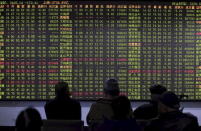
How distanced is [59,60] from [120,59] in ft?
2.28

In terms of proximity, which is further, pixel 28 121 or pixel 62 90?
pixel 62 90

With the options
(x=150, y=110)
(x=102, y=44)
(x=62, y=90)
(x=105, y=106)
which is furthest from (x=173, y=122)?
(x=102, y=44)

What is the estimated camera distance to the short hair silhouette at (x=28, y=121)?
1.74m

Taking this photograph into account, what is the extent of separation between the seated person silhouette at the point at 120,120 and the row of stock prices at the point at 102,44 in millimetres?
2103

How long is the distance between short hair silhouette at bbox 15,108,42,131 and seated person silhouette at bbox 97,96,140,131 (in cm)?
79

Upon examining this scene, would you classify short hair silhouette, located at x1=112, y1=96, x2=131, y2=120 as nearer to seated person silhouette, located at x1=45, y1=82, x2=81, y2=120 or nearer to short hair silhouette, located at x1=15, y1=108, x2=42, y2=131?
short hair silhouette, located at x1=15, y1=108, x2=42, y2=131

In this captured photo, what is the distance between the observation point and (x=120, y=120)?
8.24 feet

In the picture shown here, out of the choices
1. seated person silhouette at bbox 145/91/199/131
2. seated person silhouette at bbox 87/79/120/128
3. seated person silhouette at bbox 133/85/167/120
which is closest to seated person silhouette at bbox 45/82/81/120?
seated person silhouette at bbox 87/79/120/128

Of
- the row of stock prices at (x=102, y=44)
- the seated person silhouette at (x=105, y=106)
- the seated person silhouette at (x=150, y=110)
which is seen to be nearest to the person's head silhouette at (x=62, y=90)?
the seated person silhouette at (x=105, y=106)

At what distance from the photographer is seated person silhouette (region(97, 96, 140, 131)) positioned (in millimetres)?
2492

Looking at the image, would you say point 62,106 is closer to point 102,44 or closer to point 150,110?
point 150,110

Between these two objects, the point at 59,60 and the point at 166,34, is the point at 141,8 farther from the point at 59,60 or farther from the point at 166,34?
the point at 59,60

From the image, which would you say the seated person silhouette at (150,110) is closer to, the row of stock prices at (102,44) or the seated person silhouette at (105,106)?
the seated person silhouette at (105,106)

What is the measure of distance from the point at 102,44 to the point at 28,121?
293 cm
